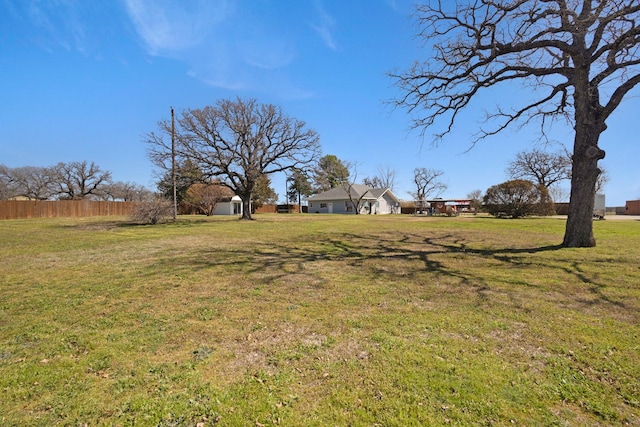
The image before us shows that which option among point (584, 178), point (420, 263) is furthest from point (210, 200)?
point (584, 178)

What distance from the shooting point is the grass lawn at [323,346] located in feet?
7.29

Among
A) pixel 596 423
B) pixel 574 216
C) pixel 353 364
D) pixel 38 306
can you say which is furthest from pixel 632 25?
pixel 38 306

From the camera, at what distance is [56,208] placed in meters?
31.0

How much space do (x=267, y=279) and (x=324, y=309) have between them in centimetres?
205

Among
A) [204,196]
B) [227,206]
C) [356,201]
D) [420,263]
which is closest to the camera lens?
[420,263]

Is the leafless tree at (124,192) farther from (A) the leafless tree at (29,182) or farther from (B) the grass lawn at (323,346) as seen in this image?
(B) the grass lawn at (323,346)

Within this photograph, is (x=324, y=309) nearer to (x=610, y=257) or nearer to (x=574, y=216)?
(x=610, y=257)

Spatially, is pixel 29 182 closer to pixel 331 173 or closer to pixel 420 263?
pixel 331 173

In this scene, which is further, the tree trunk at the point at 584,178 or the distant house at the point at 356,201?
the distant house at the point at 356,201

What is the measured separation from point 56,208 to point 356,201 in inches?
1448

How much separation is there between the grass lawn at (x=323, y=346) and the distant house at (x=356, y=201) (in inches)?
1570

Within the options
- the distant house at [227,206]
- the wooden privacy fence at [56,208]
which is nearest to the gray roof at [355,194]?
the distant house at [227,206]

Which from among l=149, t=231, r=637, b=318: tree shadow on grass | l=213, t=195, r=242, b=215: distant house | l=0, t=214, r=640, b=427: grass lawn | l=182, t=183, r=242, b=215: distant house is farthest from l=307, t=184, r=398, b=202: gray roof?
l=0, t=214, r=640, b=427: grass lawn

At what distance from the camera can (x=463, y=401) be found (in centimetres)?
226
